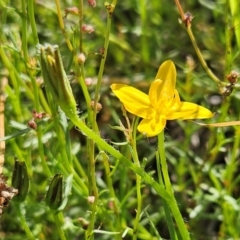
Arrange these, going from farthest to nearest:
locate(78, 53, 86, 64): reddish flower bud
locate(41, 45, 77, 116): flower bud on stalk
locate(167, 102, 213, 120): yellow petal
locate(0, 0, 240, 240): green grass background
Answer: locate(0, 0, 240, 240): green grass background < locate(78, 53, 86, 64): reddish flower bud < locate(167, 102, 213, 120): yellow petal < locate(41, 45, 77, 116): flower bud on stalk

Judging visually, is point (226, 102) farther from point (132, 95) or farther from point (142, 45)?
point (142, 45)

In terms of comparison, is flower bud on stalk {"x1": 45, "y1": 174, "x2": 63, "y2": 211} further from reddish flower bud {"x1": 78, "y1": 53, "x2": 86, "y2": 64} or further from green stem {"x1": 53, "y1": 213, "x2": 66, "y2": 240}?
reddish flower bud {"x1": 78, "y1": 53, "x2": 86, "y2": 64}

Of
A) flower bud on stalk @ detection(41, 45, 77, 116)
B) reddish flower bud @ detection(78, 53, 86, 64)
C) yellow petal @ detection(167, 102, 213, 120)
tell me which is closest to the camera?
flower bud on stalk @ detection(41, 45, 77, 116)

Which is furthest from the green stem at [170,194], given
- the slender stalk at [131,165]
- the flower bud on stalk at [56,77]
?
the flower bud on stalk at [56,77]

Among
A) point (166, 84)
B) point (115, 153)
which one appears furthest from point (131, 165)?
point (166, 84)

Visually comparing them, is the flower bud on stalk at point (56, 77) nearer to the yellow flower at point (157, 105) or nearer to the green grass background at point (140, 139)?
the yellow flower at point (157, 105)

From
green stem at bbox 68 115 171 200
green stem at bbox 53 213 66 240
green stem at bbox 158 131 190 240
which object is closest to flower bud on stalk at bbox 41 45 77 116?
green stem at bbox 68 115 171 200

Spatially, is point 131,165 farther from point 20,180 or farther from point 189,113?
point 20,180
